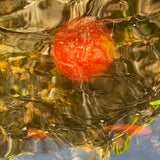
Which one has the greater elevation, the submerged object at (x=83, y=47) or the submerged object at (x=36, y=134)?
the submerged object at (x=83, y=47)

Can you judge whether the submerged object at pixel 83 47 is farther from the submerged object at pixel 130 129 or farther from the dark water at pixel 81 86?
the submerged object at pixel 130 129

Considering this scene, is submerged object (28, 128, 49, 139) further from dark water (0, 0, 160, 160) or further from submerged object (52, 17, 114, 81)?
submerged object (52, 17, 114, 81)

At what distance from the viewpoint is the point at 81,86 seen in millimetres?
587

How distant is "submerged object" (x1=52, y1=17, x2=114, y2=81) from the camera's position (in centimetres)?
53

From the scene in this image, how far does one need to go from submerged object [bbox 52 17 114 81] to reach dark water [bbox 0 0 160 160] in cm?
1

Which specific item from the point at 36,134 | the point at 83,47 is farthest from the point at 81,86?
the point at 36,134

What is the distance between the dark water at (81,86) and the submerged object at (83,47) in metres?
0.01

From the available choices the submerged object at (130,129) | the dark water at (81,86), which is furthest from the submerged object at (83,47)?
the submerged object at (130,129)

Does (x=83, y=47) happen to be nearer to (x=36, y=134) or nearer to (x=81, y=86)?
(x=81, y=86)

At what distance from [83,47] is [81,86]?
10cm

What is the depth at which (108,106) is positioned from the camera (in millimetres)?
606

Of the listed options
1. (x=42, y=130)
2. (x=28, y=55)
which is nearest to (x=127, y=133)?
(x=42, y=130)

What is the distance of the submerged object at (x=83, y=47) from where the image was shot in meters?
0.53

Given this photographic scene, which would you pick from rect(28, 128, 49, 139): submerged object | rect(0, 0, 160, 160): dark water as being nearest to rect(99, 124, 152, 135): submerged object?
rect(0, 0, 160, 160): dark water
